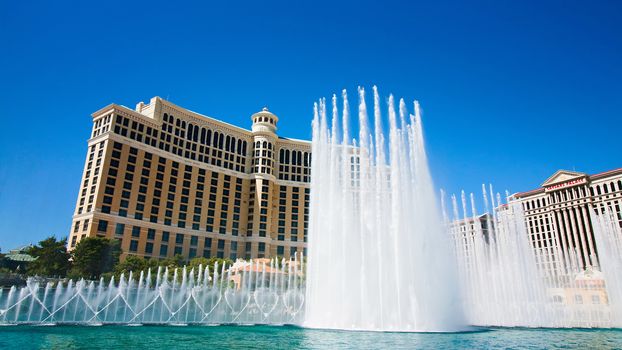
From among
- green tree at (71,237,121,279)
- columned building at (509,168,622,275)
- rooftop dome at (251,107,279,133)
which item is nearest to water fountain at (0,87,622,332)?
green tree at (71,237,121,279)

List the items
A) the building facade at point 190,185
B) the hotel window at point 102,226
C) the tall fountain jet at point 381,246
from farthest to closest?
the building facade at point 190,185 → the hotel window at point 102,226 → the tall fountain jet at point 381,246

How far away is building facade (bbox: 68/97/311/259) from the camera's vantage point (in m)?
69.7

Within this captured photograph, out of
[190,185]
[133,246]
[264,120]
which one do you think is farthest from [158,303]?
[264,120]

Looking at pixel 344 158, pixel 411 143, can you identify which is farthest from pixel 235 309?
pixel 411 143

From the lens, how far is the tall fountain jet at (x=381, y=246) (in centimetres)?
2000

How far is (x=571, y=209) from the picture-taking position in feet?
263

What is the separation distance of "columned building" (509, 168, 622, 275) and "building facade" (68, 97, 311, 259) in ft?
159

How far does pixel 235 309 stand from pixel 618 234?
127 ft

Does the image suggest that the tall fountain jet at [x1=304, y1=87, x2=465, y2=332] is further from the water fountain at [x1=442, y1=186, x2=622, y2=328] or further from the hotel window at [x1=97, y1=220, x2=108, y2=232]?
the hotel window at [x1=97, y1=220, x2=108, y2=232]

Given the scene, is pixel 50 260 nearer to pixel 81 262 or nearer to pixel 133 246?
pixel 81 262

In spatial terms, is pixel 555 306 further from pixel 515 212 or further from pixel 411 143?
pixel 411 143

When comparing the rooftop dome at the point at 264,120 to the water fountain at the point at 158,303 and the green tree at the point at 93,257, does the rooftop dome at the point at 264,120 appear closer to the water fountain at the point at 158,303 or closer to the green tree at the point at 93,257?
the green tree at the point at 93,257

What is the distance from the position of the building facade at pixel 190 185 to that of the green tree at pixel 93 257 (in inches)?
374

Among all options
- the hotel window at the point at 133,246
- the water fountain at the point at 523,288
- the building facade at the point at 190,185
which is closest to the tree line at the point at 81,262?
the building facade at the point at 190,185
